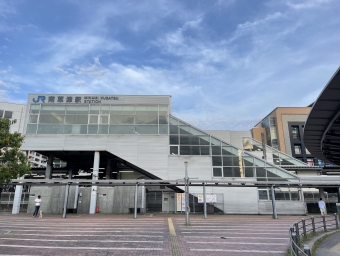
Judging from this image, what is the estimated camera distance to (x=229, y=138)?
128ft

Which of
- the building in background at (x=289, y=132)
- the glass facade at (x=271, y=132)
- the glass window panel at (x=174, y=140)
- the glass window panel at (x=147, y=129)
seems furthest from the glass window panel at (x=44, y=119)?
the glass facade at (x=271, y=132)

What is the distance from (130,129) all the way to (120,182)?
618cm

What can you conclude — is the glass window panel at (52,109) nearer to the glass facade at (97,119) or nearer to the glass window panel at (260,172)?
the glass facade at (97,119)

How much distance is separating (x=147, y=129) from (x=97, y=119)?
5.11 meters

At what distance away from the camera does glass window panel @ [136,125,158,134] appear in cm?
2509

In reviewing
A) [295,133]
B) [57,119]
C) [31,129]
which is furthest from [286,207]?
[295,133]

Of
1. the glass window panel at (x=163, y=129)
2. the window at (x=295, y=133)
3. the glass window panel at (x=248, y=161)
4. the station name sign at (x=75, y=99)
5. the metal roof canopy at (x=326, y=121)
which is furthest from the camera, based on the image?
the window at (x=295, y=133)

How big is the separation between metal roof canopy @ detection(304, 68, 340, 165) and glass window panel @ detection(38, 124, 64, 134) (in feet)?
69.9

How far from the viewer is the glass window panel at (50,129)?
24719mm

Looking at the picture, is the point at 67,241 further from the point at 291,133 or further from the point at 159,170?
the point at 291,133

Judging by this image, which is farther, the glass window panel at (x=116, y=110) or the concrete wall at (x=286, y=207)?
the glass window panel at (x=116, y=110)

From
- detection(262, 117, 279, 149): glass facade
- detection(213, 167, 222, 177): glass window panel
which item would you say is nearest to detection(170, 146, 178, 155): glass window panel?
detection(213, 167, 222, 177): glass window panel

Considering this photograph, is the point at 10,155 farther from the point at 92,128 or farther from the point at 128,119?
the point at 128,119

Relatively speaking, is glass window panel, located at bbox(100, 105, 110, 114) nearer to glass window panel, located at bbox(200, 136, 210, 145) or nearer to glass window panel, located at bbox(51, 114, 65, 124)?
glass window panel, located at bbox(51, 114, 65, 124)
